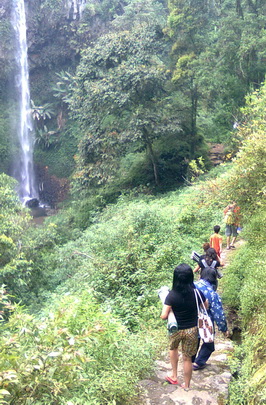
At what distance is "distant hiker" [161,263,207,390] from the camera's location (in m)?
3.42

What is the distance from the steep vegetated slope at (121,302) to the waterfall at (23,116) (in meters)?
14.5

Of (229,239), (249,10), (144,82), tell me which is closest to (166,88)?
(144,82)

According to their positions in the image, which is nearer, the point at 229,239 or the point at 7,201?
the point at 229,239

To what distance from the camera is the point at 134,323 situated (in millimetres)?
5301

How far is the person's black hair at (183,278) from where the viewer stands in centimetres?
340

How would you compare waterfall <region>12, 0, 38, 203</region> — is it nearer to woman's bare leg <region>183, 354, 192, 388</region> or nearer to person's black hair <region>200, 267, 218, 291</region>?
person's black hair <region>200, 267, 218, 291</region>

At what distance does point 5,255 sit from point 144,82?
8.56 metres

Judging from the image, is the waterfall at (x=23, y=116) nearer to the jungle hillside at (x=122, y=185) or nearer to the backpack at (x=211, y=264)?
the jungle hillside at (x=122, y=185)

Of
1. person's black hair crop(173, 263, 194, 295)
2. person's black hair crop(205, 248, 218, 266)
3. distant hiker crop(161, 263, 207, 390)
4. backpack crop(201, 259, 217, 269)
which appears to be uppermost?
person's black hair crop(173, 263, 194, 295)

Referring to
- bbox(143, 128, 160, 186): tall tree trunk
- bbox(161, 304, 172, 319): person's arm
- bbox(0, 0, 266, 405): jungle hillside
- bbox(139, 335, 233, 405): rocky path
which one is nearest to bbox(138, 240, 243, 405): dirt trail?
bbox(139, 335, 233, 405): rocky path

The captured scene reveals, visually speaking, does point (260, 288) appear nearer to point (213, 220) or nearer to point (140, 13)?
point (213, 220)

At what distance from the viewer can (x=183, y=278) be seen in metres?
3.40

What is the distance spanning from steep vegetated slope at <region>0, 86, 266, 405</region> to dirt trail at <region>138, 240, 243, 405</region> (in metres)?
0.12

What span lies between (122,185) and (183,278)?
556 inches
